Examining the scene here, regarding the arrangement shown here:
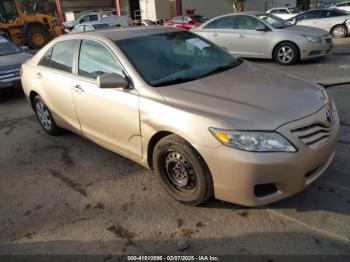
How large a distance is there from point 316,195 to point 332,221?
0.38 meters

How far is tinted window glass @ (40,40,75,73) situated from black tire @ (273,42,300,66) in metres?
6.34

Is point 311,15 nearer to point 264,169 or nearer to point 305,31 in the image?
point 305,31

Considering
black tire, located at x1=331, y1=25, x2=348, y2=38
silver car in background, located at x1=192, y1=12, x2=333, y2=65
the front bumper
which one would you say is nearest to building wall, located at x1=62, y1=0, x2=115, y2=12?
black tire, located at x1=331, y1=25, x2=348, y2=38

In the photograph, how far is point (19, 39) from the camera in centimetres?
1741

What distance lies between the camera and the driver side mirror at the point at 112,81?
3.28 meters

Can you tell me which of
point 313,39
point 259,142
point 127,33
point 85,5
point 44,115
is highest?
point 85,5

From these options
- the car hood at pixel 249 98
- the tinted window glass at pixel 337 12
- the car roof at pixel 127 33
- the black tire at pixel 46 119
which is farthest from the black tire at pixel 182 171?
the tinted window glass at pixel 337 12

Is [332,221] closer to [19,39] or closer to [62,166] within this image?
[62,166]

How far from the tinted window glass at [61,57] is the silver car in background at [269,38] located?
6220 millimetres

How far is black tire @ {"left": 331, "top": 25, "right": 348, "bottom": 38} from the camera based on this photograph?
1403 cm

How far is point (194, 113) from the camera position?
286 centimetres

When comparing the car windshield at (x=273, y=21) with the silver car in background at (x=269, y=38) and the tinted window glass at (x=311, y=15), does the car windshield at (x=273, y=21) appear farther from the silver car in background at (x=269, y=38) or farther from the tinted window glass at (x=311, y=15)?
the tinted window glass at (x=311, y=15)

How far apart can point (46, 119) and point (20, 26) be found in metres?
14.6

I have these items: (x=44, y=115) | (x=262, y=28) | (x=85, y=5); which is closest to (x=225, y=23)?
(x=262, y=28)
